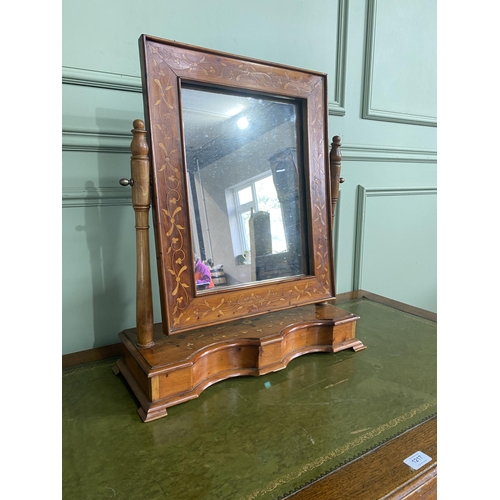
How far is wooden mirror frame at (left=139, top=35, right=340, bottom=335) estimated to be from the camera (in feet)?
1.90

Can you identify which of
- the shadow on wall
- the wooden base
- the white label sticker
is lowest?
the white label sticker

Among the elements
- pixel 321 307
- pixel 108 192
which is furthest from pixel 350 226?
pixel 108 192

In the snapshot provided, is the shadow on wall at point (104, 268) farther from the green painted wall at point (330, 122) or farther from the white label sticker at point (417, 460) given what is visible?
the white label sticker at point (417, 460)

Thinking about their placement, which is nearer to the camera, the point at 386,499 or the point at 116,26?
the point at 386,499

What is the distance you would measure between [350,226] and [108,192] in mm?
730

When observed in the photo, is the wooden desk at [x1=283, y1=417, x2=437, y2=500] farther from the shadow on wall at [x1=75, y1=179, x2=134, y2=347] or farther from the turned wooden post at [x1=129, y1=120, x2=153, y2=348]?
the shadow on wall at [x1=75, y1=179, x2=134, y2=347]

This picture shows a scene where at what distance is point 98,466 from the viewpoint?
443 millimetres

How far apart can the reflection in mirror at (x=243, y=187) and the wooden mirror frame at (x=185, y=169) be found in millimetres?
21

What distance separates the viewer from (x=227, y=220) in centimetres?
67

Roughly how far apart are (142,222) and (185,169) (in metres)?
0.11

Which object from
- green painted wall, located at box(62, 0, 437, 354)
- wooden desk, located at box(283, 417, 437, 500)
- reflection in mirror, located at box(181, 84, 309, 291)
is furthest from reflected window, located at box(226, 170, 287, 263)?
wooden desk, located at box(283, 417, 437, 500)

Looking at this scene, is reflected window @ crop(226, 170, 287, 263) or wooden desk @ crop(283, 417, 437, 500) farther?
reflected window @ crop(226, 170, 287, 263)
